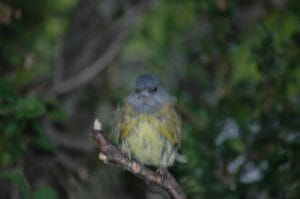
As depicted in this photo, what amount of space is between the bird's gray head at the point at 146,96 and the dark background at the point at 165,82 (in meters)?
0.47

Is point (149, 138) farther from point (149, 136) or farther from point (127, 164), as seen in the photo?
point (127, 164)

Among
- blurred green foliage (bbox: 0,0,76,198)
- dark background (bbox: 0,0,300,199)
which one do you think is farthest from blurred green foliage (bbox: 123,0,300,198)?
blurred green foliage (bbox: 0,0,76,198)

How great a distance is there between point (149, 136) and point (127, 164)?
2.58 feet

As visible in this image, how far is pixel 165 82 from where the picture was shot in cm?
622

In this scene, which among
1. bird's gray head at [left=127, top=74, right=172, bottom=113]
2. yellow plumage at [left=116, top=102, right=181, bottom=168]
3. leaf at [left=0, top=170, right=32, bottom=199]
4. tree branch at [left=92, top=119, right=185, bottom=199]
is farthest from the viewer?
bird's gray head at [left=127, top=74, right=172, bottom=113]

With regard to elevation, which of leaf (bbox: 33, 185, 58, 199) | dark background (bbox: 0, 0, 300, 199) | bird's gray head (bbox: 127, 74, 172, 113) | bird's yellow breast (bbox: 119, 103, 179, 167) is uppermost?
dark background (bbox: 0, 0, 300, 199)

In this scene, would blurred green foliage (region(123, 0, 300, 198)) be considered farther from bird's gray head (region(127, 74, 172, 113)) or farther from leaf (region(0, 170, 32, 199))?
leaf (region(0, 170, 32, 199))

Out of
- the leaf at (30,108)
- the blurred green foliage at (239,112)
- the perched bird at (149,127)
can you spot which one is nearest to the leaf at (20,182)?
the leaf at (30,108)

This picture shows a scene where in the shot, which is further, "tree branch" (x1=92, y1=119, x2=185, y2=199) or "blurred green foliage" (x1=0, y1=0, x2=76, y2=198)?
"blurred green foliage" (x1=0, y1=0, x2=76, y2=198)

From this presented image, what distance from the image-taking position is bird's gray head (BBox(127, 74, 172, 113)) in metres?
4.16

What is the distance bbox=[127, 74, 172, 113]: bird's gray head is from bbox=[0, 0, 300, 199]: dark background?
1.55 feet

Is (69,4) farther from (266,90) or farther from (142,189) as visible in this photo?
(266,90)

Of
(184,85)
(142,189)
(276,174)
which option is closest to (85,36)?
(184,85)

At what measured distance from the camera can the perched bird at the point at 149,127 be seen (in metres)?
4.05
